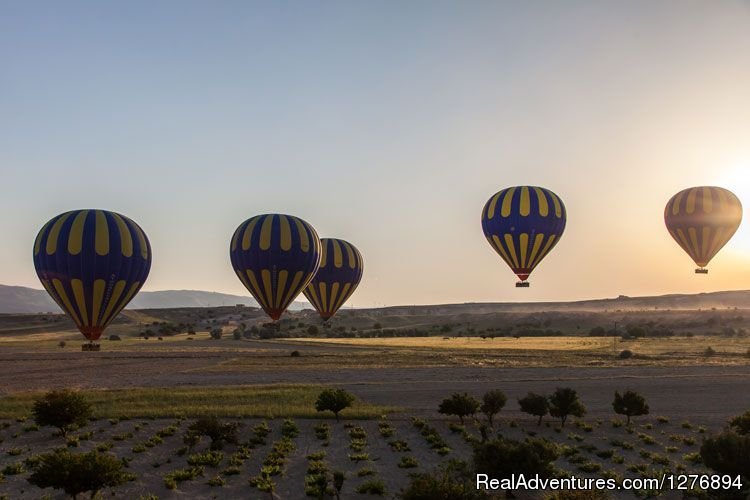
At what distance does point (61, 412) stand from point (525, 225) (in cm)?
4142

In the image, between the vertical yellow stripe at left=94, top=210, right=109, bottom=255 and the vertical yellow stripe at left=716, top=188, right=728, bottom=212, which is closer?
the vertical yellow stripe at left=94, top=210, right=109, bottom=255

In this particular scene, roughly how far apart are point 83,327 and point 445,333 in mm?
84098

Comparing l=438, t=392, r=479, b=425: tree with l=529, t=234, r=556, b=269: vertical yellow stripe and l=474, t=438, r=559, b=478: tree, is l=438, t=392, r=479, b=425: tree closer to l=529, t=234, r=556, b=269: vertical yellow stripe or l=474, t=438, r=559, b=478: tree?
l=474, t=438, r=559, b=478: tree

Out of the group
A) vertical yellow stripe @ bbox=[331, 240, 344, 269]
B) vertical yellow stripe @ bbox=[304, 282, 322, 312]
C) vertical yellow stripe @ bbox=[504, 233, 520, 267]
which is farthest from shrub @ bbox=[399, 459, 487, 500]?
vertical yellow stripe @ bbox=[304, 282, 322, 312]

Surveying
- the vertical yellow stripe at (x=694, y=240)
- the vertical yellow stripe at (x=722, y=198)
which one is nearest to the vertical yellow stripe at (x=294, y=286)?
the vertical yellow stripe at (x=694, y=240)

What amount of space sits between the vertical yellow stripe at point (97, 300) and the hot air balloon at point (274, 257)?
1321 cm

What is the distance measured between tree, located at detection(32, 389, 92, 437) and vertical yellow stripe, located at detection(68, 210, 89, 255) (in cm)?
1573

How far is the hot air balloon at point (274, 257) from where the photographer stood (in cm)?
4866

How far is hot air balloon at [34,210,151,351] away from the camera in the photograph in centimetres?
3762

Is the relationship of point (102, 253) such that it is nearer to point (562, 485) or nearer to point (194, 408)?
point (194, 408)

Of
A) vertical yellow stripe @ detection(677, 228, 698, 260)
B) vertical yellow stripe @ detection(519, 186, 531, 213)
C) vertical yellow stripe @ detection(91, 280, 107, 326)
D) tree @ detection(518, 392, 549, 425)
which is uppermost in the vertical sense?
vertical yellow stripe @ detection(519, 186, 531, 213)

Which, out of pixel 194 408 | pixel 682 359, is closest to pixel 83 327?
pixel 194 408

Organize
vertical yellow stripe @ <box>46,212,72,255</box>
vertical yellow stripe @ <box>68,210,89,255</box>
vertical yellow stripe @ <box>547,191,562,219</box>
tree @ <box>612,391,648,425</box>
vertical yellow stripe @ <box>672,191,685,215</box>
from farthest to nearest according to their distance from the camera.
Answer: vertical yellow stripe @ <box>672,191,685,215</box>
vertical yellow stripe @ <box>547,191,562,219</box>
vertical yellow stripe @ <box>46,212,72,255</box>
vertical yellow stripe @ <box>68,210,89,255</box>
tree @ <box>612,391,648,425</box>

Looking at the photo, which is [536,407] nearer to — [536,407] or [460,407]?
[536,407]
